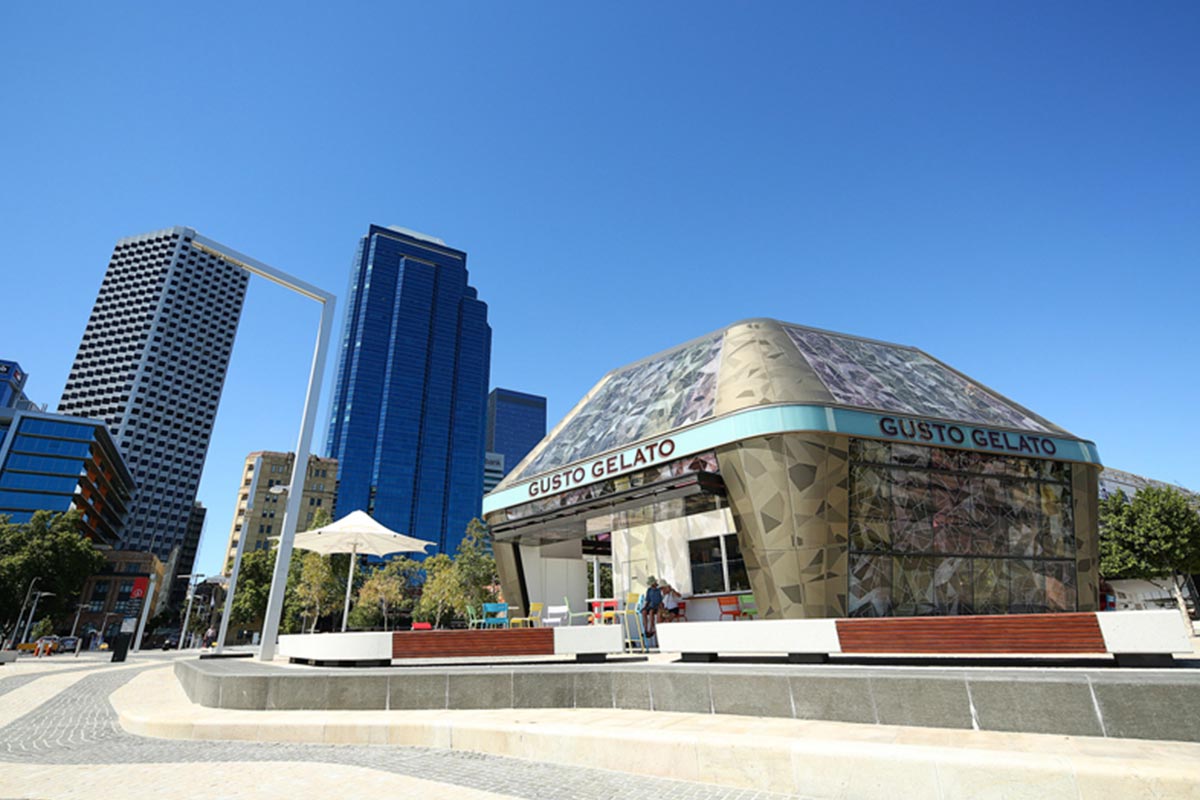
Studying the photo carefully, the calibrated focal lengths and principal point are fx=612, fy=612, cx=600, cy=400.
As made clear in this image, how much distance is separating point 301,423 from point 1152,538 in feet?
136

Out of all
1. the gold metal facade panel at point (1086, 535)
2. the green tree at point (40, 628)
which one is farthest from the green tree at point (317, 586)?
the gold metal facade panel at point (1086, 535)

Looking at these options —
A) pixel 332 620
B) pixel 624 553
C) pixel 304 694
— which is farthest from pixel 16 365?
pixel 304 694

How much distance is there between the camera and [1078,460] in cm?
1805

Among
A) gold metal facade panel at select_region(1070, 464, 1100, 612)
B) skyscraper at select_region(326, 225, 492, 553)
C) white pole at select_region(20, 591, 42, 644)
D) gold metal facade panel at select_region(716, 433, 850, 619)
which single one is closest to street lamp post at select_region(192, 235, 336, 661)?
gold metal facade panel at select_region(716, 433, 850, 619)

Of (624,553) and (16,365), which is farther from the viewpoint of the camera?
(16,365)

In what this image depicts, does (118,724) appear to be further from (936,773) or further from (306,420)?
(936,773)

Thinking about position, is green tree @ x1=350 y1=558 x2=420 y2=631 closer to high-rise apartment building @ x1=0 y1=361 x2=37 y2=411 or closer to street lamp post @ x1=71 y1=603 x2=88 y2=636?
street lamp post @ x1=71 y1=603 x2=88 y2=636

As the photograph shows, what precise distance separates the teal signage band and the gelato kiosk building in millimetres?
43

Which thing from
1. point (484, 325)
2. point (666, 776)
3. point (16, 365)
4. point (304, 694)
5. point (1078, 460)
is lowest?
point (666, 776)

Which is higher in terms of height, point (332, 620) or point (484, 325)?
point (484, 325)

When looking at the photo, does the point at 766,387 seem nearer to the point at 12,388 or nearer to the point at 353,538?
the point at 353,538

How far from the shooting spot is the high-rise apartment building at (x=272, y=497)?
10944cm

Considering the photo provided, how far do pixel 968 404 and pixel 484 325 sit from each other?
6247 inches

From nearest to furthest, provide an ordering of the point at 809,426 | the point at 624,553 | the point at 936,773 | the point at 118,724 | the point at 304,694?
the point at 936,773 → the point at 304,694 → the point at 118,724 → the point at 809,426 → the point at 624,553
